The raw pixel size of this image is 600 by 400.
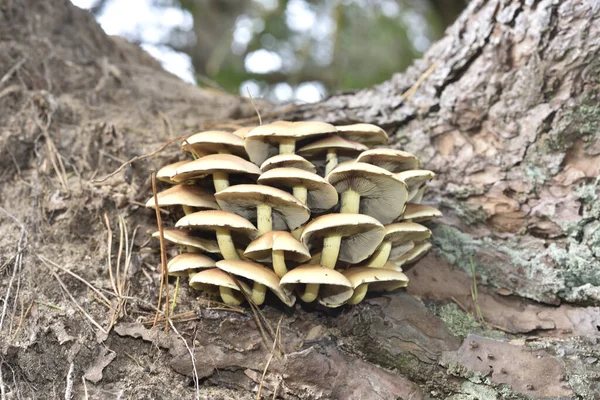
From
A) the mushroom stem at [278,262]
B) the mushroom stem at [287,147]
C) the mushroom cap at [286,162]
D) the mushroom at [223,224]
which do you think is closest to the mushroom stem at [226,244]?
the mushroom at [223,224]

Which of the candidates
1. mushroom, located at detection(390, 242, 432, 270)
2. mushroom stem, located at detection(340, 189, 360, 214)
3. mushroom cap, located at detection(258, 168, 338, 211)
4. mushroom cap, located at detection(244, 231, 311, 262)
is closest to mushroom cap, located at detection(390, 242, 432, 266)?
mushroom, located at detection(390, 242, 432, 270)

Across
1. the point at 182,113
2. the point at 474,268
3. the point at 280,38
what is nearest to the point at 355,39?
the point at 280,38

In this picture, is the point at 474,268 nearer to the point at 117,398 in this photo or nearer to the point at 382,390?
the point at 382,390

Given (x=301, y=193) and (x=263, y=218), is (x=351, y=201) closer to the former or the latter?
A: (x=301, y=193)

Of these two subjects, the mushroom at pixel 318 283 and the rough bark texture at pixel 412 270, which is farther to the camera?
the rough bark texture at pixel 412 270

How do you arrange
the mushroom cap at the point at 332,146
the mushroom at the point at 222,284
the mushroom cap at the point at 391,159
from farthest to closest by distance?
the mushroom cap at the point at 332,146
the mushroom cap at the point at 391,159
the mushroom at the point at 222,284

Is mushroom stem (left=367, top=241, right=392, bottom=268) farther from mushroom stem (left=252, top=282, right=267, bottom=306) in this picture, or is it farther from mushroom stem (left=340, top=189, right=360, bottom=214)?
mushroom stem (left=252, top=282, right=267, bottom=306)

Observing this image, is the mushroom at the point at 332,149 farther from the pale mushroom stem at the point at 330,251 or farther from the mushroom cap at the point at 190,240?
the mushroom cap at the point at 190,240

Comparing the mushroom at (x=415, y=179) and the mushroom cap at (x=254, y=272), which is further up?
the mushroom at (x=415, y=179)

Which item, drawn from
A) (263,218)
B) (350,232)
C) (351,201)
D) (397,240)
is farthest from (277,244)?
(397,240)
